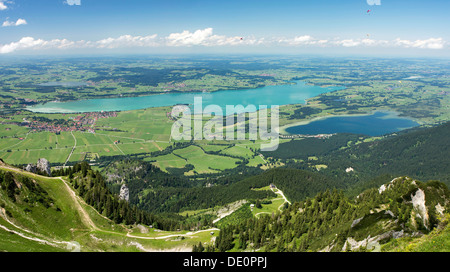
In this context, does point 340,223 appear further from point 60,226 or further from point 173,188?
point 173,188

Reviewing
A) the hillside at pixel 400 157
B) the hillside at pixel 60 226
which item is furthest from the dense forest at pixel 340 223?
the hillside at pixel 400 157

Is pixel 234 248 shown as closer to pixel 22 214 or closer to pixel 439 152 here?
pixel 22 214

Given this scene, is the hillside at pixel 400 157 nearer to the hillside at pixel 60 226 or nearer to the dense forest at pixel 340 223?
the dense forest at pixel 340 223

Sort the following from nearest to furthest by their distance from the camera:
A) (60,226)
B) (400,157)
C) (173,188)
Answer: (60,226) < (173,188) < (400,157)

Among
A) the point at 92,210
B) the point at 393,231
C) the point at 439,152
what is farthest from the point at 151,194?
the point at 439,152

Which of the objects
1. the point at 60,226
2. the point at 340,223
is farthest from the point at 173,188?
the point at 340,223

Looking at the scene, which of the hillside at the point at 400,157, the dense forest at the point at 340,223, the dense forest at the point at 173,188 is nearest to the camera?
the dense forest at the point at 340,223

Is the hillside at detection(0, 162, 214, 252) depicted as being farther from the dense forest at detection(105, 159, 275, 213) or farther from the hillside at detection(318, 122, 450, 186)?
the hillside at detection(318, 122, 450, 186)

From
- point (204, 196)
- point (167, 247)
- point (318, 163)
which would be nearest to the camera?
point (167, 247)
